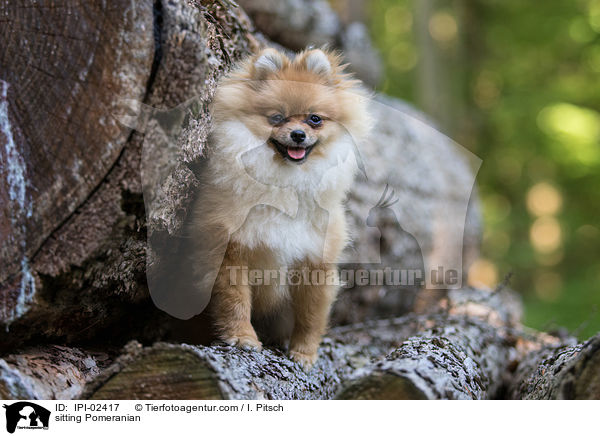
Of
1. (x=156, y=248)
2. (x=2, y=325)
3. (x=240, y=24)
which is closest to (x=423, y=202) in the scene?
(x=240, y=24)

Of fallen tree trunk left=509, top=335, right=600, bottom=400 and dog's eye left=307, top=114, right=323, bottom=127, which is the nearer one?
fallen tree trunk left=509, top=335, right=600, bottom=400

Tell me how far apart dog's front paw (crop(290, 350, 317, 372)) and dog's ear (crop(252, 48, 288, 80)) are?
51.0 inches

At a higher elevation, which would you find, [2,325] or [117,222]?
[117,222]

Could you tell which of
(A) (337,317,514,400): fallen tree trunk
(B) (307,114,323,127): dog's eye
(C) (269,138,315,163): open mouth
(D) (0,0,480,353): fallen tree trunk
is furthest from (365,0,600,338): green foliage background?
(D) (0,0,480,353): fallen tree trunk

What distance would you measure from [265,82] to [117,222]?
2.95 ft

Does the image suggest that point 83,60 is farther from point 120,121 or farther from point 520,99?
point 520,99

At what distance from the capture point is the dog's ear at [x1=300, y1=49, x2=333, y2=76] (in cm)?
247

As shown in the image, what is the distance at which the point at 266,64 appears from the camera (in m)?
2.43

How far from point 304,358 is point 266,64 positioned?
4.48 feet
